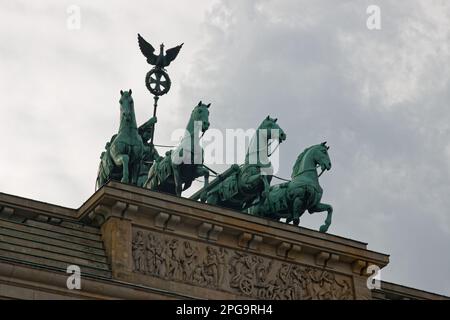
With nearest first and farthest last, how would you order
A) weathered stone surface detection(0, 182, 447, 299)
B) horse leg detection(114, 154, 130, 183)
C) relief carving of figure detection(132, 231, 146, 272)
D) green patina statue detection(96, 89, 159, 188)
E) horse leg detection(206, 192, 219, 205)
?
weathered stone surface detection(0, 182, 447, 299), relief carving of figure detection(132, 231, 146, 272), horse leg detection(114, 154, 130, 183), green patina statue detection(96, 89, 159, 188), horse leg detection(206, 192, 219, 205)

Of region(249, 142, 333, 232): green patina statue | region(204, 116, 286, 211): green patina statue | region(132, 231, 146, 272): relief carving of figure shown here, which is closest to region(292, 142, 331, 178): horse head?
region(249, 142, 333, 232): green patina statue

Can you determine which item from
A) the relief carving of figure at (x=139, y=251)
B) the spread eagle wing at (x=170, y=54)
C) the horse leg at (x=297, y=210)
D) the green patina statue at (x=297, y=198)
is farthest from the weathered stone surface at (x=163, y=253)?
the spread eagle wing at (x=170, y=54)

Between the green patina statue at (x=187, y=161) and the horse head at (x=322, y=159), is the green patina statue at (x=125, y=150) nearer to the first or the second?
the green patina statue at (x=187, y=161)

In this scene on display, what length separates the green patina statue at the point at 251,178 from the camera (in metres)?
26.4

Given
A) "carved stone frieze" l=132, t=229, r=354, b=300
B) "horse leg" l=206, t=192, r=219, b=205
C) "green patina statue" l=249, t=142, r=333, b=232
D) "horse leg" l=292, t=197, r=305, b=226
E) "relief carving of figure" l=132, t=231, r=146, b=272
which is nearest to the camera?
"relief carving of figure" l=132, t=231, r=146, b=272

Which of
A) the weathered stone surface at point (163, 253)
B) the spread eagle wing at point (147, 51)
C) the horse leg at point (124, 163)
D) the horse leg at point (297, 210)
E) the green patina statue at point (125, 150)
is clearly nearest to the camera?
the weathered stone surface at point (163, 253)

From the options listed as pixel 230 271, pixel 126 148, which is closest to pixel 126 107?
pixel 126 148

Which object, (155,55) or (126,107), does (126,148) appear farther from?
(155,55)

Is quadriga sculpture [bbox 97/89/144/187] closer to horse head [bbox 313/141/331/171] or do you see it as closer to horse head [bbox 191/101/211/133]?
horse head [bbox 191/101/211/133]

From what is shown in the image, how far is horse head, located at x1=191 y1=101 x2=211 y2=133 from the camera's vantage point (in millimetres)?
25859

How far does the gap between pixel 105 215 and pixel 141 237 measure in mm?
880

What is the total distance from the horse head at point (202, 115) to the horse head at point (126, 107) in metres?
1.65
